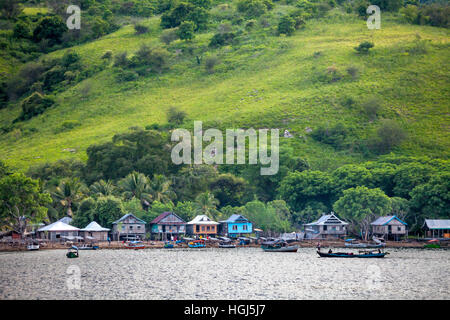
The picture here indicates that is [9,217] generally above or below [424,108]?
below

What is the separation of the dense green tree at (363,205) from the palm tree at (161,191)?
108 feet

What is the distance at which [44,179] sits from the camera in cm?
11981

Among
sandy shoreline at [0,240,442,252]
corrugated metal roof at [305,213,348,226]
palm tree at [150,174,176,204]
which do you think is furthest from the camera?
palm tree at [150,174,176,204]

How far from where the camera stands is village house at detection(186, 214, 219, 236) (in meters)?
105

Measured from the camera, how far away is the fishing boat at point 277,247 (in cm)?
8900

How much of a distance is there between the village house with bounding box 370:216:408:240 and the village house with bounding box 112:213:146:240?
42.2 meters

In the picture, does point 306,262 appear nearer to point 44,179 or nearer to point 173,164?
point 173,164

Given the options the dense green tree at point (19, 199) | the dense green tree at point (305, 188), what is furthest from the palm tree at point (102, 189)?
the dense green tree at point (305, 188)

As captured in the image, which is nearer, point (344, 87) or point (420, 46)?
point (344, 87)

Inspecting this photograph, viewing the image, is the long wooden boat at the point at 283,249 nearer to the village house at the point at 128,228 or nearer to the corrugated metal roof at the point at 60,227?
the village house at the point at 128,228

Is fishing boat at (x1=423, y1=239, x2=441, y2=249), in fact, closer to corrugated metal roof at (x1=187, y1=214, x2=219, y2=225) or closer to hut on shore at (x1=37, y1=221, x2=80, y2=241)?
corrugated metal roof at (x1=187, y1=214, x2=219, y2=225)

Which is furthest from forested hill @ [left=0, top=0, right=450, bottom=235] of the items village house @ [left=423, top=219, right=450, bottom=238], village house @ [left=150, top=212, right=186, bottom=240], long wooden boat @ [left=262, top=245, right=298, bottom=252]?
long wooden boat @ [left=262, top=245, right=298, bottom=252]

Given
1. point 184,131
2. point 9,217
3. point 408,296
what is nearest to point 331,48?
point 184,131

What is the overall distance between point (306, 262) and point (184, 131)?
72193 millimetres
